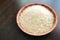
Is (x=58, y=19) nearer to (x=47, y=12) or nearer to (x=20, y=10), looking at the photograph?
(x=47, y=12)

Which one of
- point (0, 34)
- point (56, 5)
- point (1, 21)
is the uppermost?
point (56, 5)

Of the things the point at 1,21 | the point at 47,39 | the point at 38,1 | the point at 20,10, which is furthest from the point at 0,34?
the point at 38,1

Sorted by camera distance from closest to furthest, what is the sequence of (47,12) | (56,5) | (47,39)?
(47,39)
(47,12)
(56,5)

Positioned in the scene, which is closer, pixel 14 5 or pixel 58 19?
pixel 58 19

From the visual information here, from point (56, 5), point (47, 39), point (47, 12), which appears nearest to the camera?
point (47, 39)
